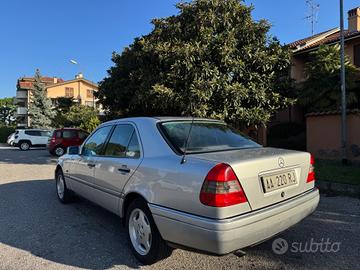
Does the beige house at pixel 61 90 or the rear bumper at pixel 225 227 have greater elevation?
the beige house at pixel 61 90

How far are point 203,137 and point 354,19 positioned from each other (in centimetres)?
2254

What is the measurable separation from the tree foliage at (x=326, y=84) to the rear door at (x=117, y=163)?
9.56 meters

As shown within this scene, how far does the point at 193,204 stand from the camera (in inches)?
120

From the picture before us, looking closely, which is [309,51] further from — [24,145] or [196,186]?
[24,145]

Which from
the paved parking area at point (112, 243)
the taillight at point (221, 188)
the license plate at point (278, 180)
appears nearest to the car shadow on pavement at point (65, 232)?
the paved parking area at point (112, 243)

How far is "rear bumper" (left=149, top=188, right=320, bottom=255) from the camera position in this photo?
288 cm

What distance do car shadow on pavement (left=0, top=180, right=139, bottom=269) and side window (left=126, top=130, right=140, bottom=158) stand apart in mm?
1137

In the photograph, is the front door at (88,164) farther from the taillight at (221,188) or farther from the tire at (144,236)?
the taillight at (221,188)

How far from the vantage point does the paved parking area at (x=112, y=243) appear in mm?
3654

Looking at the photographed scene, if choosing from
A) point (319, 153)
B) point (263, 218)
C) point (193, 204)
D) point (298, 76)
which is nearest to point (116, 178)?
point (193, 204)

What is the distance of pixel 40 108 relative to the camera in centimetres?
4341

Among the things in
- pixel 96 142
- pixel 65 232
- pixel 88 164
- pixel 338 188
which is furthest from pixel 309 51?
pixel 65 232

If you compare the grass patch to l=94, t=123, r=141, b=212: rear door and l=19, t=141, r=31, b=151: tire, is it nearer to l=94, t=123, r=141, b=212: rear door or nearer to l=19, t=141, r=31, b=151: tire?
l=94, t=123, r=141, b=212: rear door

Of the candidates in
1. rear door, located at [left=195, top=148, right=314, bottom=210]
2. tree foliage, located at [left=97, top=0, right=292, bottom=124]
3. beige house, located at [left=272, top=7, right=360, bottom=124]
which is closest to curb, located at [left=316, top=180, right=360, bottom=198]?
rear door, located at [left=195, top=148, right=314, bottom=210]
